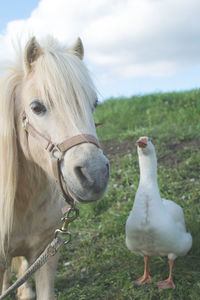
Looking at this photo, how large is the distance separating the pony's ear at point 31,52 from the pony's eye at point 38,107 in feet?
0.95

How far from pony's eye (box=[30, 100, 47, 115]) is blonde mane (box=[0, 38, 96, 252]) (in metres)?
0.03

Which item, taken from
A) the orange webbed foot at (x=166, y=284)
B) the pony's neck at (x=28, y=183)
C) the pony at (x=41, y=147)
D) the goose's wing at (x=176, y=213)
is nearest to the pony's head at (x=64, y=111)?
the pony at (x=41, y=147)

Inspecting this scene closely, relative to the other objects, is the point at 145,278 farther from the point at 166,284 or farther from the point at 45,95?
the point at 45,95

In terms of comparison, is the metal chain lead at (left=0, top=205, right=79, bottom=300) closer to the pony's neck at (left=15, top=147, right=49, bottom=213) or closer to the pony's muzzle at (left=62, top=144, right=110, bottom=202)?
the pony's muzzle at (left=62, top=144, right=110, bottom=202)

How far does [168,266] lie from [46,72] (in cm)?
240

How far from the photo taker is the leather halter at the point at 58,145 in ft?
5.29

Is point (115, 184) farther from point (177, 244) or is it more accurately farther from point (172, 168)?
point (177, 244)

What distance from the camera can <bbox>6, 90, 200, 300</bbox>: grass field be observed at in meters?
3.03

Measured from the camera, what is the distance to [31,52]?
1.93 m

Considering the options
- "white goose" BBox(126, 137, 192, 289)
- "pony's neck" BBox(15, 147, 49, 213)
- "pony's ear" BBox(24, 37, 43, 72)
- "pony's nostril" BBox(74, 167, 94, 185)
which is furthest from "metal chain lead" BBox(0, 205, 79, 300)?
"white goose" BBox(126, 137, 192, 289)

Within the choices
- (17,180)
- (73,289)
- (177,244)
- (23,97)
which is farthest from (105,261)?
(23,97)

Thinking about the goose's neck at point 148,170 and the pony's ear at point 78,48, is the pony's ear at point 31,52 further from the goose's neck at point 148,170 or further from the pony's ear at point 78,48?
the goose's neck at point 148,170

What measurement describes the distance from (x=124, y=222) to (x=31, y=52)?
2.58 meters

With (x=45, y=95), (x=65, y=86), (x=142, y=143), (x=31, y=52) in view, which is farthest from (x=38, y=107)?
(x=142, y=143)
